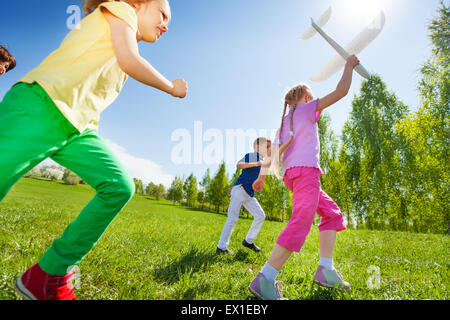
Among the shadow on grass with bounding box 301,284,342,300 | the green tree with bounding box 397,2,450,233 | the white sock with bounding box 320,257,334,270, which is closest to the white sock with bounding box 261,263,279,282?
the shadow on grass with bounding box 301,284,342,300

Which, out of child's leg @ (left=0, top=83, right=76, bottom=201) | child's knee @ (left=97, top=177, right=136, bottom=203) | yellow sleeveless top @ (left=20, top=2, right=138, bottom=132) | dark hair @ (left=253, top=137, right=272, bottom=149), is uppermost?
dark hair @ (left=253, top=137, right=272, bottom=149)

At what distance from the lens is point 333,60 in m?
2.99

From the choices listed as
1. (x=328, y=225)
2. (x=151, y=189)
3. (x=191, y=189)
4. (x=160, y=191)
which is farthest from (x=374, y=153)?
(x=151, y=189)

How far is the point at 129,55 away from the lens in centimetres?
150

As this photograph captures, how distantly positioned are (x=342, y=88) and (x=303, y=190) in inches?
41.0

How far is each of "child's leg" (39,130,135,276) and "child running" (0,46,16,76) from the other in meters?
3.47

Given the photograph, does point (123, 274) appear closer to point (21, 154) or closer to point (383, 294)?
point (21, 154)

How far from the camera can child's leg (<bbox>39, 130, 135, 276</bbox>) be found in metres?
1.55

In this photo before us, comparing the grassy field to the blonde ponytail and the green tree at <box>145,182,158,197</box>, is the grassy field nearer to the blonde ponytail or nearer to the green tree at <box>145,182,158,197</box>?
the blonde ponytail

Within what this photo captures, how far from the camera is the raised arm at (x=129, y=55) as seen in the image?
4.91ft

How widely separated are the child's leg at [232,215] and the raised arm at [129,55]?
3.32m

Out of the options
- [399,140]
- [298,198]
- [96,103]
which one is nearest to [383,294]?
[298,198]

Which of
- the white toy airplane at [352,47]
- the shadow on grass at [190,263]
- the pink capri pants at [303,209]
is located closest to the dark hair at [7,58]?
the shadow on grass at [190,263]

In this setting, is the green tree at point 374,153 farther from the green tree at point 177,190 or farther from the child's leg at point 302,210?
A: the green tree at point 177,190
